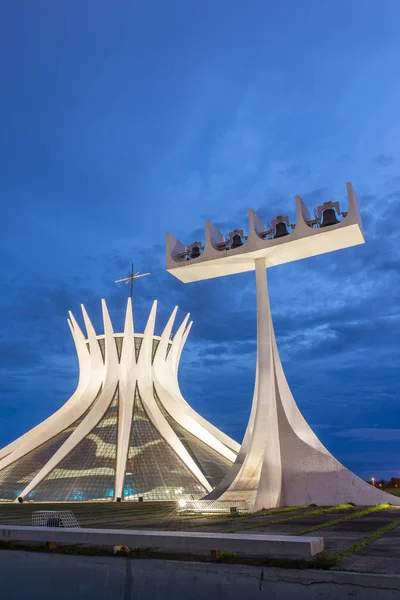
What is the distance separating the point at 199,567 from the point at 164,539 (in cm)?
54

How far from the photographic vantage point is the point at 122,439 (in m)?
28.1

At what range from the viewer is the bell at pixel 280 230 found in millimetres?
19245

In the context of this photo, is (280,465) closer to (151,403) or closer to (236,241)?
(236,241)

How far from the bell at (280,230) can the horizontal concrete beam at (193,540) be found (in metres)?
14.4

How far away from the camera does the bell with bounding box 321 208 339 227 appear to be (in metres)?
18.0

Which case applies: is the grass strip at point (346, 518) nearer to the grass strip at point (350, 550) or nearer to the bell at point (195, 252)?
the grass strip at point (350, 550)

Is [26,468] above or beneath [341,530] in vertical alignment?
above

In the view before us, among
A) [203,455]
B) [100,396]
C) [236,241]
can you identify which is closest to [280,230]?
[236,241]

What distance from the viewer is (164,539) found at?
19.6 feet

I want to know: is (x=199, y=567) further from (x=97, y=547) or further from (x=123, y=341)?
(x=123, y=341)

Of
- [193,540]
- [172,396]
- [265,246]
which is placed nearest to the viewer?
[193,540]

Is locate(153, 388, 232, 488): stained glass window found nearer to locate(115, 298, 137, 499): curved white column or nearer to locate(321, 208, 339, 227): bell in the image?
locate(115, 298, 137, 499): curved white column

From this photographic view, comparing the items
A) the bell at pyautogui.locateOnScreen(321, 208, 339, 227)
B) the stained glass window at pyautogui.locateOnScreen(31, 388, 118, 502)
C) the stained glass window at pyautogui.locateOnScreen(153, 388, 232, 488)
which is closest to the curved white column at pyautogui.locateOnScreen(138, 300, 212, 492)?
the stained glass window at pyautogui.locateOnScreen(153, 388, 232, 488)

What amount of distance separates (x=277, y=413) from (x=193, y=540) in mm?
13476
